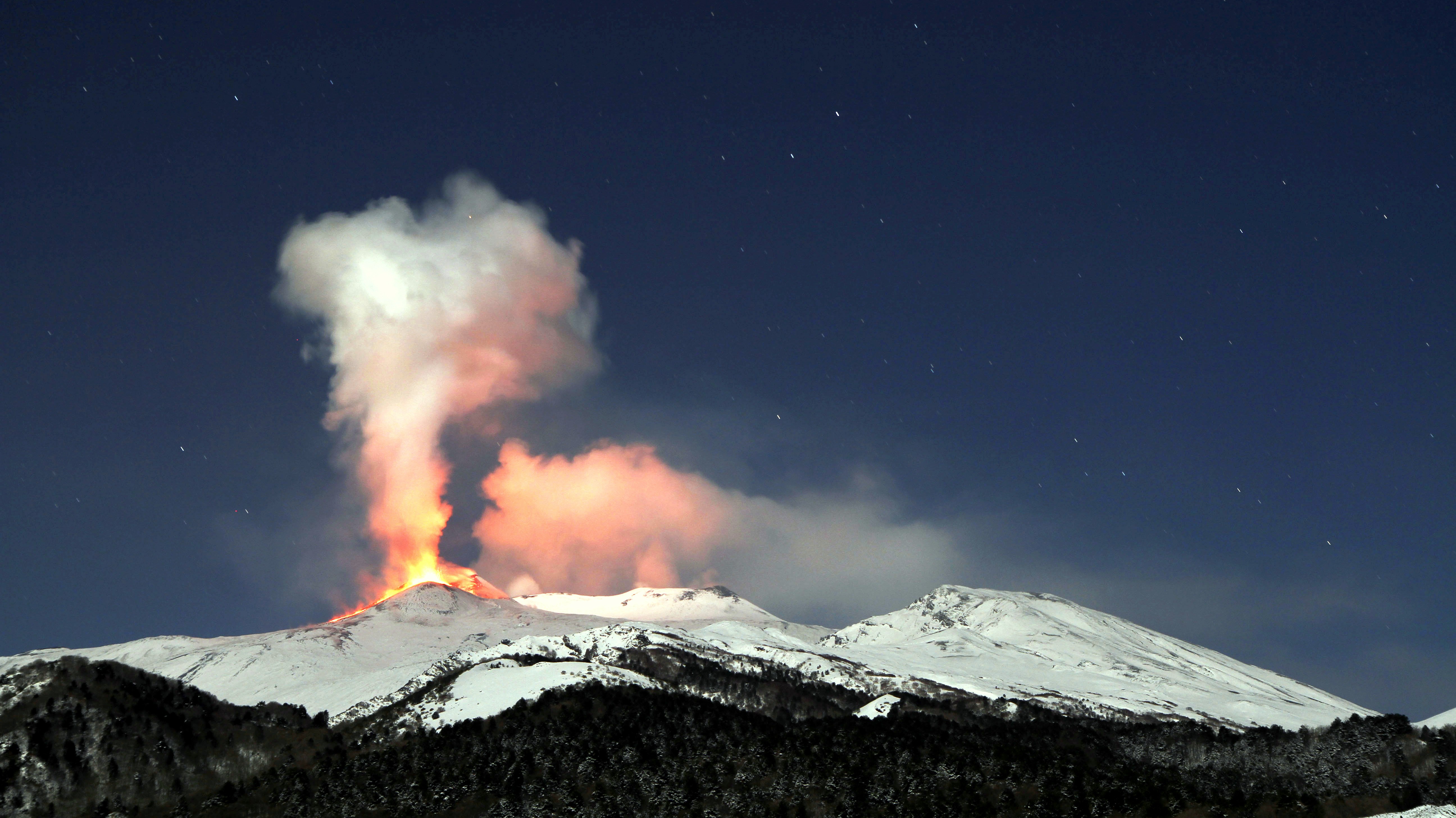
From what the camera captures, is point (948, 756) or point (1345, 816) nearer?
point (1345, 816)

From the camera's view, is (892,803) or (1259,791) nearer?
(892,803)

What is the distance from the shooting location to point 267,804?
199 meters

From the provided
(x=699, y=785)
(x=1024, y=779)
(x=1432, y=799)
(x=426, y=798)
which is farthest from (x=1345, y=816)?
(x=426, y=798)

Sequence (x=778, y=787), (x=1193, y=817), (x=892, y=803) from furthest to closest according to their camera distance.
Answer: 1. (x=778, y=787)
2. (x=892, y=803)
3. (x=1193, y=817)

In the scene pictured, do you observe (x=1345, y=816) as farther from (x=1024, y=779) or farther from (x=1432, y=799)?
(x=1024, y=779)

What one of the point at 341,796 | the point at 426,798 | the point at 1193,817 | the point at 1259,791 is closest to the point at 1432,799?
the point at 1259,791

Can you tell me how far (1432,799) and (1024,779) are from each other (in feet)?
207

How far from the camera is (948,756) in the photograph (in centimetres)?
19838

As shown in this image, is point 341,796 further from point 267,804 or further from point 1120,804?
point 1120,804

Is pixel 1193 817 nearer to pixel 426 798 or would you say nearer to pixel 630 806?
pixel 630 806

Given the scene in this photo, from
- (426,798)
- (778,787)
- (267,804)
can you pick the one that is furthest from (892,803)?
(267,804)

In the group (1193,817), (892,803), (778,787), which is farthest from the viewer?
(778,787)

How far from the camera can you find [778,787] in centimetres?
18800

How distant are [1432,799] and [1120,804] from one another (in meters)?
55.5
